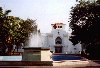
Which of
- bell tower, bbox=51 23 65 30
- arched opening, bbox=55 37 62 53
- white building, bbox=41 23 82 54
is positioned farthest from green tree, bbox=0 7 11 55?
bell tower, bbox=51 23 65 30

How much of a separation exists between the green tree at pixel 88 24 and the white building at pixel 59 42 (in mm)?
27979

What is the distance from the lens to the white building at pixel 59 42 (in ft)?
222

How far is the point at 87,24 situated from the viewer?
120 ft

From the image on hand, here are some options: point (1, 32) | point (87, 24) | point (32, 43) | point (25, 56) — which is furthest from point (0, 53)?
point (25, 56)

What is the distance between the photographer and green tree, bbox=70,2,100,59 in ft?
114

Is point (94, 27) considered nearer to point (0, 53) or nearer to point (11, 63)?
point (0, 53)

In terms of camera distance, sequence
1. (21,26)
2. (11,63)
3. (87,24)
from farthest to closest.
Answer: (21,26) → (87,24) → (11,63)

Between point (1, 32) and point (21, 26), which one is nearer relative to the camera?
Answer: point (1, 32)

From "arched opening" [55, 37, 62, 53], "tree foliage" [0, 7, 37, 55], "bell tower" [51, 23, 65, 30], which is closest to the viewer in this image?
"tree foliage" [0, 7, 37, 55]

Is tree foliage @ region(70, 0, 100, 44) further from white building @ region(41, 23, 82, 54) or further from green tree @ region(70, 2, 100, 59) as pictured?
white building @ region(41, 23, 82, 54)

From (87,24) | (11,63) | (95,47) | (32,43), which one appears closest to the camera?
(11,63)

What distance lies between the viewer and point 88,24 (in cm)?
3653

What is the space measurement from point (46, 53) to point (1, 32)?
23.7 meters

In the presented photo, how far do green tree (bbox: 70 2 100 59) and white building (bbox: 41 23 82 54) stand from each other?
2798 centimetres
